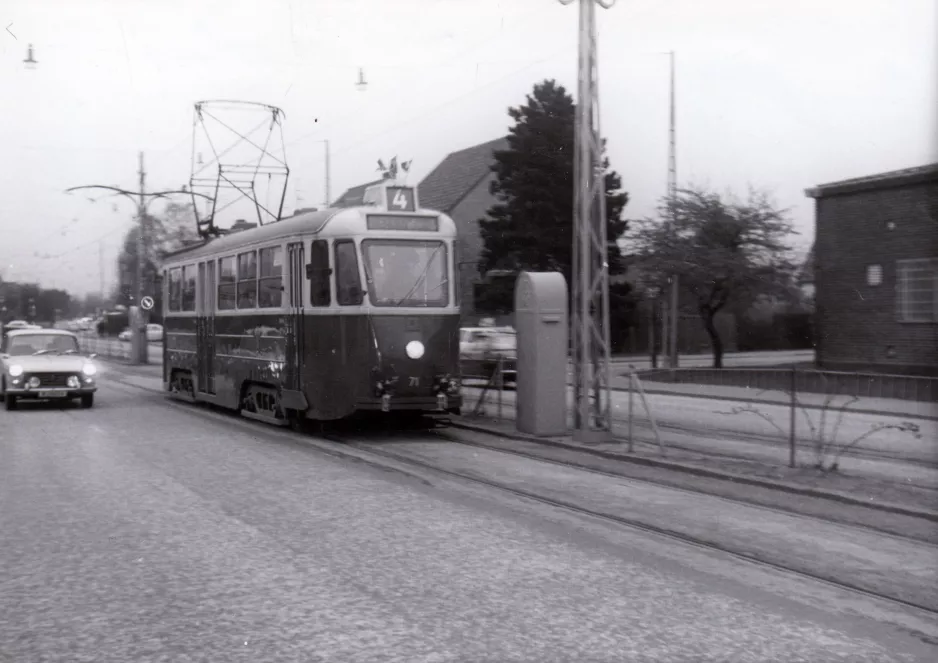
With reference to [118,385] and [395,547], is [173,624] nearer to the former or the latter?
[395,547]

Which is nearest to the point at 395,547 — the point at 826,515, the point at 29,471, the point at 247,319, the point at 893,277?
the point at 826,515

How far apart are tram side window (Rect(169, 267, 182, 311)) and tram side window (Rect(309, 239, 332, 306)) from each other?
7.39m

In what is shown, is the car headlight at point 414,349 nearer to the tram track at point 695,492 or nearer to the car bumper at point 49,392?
the tram track at point 695,492

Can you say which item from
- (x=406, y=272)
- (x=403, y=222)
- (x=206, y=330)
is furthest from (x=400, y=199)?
(x=206, y=330)

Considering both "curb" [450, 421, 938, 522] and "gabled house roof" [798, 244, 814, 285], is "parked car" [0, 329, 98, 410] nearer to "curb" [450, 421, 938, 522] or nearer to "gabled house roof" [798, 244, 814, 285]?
"curb" [450, 421, 938, 522]

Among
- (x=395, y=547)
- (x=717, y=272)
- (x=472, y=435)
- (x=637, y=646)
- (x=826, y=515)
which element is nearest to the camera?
(x=637, y=646)

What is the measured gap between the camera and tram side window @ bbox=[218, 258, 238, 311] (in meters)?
18.0

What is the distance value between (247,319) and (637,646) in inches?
503

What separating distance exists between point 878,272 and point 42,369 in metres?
→ 20.9

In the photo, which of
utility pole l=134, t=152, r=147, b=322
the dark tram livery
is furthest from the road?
utility pole l=134, t=152, r=147, b=322

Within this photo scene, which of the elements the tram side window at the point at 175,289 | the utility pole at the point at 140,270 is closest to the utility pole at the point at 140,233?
the utility pole at the point at 140,270

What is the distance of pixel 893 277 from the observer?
28.1 metres

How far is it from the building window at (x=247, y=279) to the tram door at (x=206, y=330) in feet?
5.51

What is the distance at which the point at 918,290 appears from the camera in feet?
90.1
